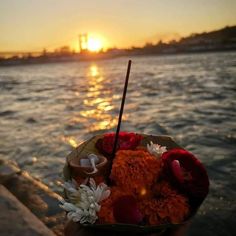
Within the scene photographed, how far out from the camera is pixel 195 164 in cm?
174

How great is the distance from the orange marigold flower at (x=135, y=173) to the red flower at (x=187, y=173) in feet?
0.27

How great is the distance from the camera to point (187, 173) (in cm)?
172

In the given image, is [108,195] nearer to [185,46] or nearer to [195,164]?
[195,164]

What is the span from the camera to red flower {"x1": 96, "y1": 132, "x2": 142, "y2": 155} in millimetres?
1949

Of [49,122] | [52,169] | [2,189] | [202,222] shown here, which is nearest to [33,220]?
[2,189]

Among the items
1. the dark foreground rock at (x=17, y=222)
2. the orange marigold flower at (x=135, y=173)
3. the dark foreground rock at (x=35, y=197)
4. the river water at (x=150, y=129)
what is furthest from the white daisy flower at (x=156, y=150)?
the river water at (x=150, y=129)

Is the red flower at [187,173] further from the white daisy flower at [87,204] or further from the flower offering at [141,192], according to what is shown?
the white daisy flower at [87,204]

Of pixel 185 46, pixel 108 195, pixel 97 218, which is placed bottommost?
pixel 185 46

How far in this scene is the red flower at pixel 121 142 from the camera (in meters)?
1.95

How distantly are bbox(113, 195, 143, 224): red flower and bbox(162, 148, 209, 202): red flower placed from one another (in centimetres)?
25

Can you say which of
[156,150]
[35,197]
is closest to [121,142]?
[156,150]

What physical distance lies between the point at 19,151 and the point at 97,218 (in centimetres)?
790

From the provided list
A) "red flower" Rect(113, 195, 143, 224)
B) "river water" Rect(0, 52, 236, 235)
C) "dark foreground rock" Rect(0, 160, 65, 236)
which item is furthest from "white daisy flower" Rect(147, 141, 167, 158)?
"river water" Rect(0, 52, 236, 235)

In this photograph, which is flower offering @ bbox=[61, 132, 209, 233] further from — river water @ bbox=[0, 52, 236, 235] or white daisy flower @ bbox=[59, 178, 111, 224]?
river water @ bbox=[0, 52, 236, 235]
